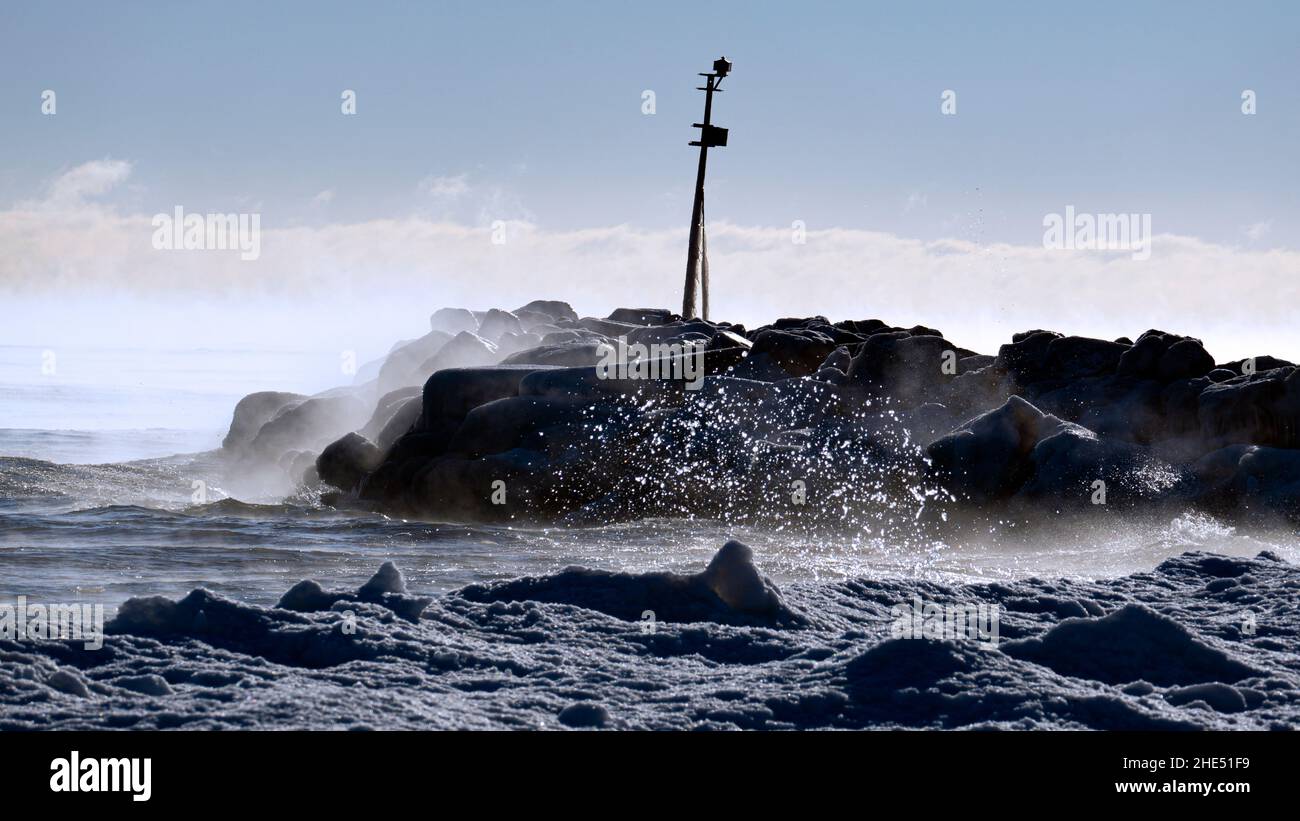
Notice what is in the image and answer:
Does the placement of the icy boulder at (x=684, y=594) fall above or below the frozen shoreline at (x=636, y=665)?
above

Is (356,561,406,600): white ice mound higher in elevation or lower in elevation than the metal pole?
lower

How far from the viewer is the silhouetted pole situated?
29.0 metres

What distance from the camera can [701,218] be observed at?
98.5ft

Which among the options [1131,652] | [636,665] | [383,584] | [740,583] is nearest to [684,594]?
[740,583]

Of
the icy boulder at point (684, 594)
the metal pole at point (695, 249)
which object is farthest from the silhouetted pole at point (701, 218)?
the icy boulder at point (684, 594)

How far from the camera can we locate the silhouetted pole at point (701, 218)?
29000 millimetres

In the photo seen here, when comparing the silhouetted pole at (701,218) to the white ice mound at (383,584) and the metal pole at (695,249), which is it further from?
the white ice mound at (383,584)
